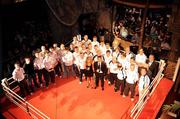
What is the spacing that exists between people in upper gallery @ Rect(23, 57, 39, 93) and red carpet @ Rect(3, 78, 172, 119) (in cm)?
41

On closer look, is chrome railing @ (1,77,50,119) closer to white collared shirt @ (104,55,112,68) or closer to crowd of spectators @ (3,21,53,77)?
crowd of spectators @ (3,21,53,77)

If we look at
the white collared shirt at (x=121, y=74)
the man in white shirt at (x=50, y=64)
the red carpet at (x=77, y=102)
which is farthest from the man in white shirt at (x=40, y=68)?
the white collared shirt at (x=121, y=74)

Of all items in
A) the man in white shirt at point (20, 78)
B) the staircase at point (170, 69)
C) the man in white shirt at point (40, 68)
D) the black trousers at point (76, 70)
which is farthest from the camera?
the staircase at point (170, 69)

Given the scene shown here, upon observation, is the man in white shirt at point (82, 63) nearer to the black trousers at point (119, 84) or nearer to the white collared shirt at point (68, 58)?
the white collared shirt at point (68, 58)

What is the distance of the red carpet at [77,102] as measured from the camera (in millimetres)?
8781

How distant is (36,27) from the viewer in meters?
12.9

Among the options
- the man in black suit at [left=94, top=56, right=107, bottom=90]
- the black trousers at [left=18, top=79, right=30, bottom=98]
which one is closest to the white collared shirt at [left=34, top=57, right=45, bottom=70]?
the black trousers at [left=18, top=79, right=30, bottom=98]

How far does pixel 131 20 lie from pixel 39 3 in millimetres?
5671

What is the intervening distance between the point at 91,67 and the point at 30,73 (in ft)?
8.58

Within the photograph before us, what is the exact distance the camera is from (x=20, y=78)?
932 cm

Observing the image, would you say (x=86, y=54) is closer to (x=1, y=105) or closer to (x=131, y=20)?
(x=1, y=105)

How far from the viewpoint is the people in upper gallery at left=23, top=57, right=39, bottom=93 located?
373 inches

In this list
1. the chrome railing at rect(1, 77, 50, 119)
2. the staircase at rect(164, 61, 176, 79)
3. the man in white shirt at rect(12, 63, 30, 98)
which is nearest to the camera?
the chrome railing at rect(1, 77, 50, 119)

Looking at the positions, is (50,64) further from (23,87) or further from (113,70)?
(113,70)
